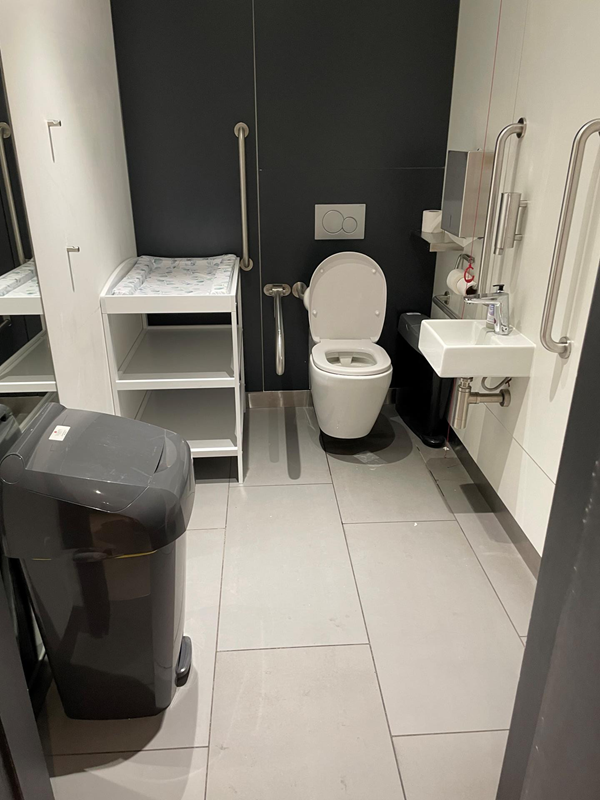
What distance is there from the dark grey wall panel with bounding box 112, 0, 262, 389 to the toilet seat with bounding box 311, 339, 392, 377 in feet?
1.71

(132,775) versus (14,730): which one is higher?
(14,730)

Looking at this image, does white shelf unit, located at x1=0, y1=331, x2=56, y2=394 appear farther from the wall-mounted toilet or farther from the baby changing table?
the wall-mounted toilet

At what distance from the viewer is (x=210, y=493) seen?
2.54m

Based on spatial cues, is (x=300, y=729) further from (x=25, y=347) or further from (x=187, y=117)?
(x=187, y=117)

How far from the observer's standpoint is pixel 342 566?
210 centimetres

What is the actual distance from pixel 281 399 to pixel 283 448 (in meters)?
0.50

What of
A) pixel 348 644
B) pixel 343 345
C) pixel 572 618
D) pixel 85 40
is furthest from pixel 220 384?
pixel 572 618

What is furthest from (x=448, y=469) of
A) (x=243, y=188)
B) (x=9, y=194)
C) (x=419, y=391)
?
(x=9, y=194)

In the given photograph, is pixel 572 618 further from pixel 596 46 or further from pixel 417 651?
pixel 596 46

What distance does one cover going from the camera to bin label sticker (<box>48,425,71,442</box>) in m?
1.28

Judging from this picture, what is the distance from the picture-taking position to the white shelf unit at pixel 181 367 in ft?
7.57

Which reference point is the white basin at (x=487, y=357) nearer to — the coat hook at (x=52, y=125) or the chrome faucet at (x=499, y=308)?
the chrome faucet at (x=499, y=308)

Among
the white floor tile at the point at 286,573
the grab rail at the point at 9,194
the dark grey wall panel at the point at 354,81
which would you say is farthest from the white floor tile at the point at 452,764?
the dark grey wall panel at the point at 354,81

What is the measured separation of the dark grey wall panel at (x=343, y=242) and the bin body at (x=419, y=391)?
0.18m
